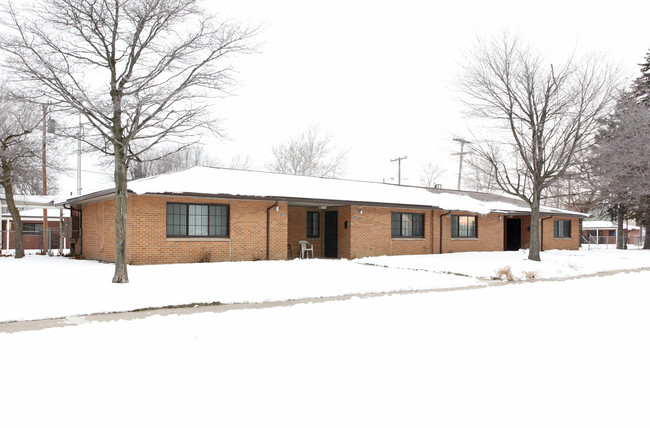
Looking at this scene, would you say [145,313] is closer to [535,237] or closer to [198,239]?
[198,239]

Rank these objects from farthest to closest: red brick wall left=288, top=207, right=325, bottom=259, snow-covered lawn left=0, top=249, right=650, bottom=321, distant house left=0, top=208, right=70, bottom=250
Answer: distant house left=0, top=208, right=70, bottom=250, red brick wall left=288, top=207, right=325, bottom=259, snow-covered lawn left=0, top=249, right=650, bottom=321

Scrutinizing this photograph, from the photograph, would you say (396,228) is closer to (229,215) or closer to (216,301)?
(229,215)

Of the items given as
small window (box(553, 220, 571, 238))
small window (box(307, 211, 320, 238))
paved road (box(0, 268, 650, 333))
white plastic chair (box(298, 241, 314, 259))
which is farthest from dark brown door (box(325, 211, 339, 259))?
small window (box(553, 220, 571, 238))

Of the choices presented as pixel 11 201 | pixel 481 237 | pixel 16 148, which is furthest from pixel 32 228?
pixel 481 237

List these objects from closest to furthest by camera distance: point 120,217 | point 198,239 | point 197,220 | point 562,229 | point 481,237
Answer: point 120,217 → point 198,239 → point 197,220 → point 481,237 → point 562,229

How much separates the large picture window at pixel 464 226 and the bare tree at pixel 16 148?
20.0 metres

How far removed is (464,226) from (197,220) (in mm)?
14482

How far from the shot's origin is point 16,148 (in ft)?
63.9

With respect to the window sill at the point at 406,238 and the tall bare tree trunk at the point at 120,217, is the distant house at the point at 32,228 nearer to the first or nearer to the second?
the window sill at the point at 406,238

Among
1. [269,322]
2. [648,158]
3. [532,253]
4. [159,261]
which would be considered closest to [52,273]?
[159,261]

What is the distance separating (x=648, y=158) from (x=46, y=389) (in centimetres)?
2373

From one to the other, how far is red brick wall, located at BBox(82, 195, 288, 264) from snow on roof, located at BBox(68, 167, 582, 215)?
0.53 metres

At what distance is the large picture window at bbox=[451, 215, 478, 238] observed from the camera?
2394cm

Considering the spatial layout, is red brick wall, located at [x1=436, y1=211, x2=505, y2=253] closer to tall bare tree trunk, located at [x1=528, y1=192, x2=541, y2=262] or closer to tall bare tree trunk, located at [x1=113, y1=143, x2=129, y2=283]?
tall bare tree trunk, located at [x1=528, y1=192, x2=541, y2=262]
